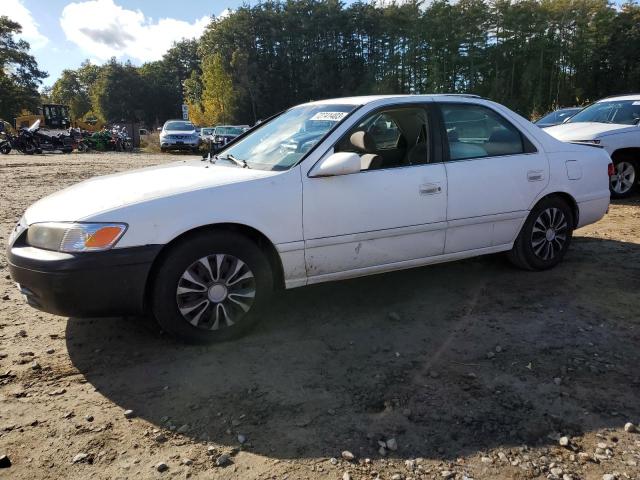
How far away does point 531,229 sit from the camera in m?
4.75

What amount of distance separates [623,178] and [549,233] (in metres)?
4.79

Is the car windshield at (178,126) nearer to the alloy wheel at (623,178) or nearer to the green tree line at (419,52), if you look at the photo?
the alloy wheel at (623,178)

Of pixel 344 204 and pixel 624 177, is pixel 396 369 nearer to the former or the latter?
pixel 344 204

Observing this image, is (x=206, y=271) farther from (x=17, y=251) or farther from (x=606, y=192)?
(x=606, y=192)

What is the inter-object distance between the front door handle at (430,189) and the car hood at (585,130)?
5043 mm

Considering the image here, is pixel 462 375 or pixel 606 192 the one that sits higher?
pixel 606 192

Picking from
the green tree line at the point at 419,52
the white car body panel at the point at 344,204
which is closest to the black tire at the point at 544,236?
the white car body panel at the point at 344,204

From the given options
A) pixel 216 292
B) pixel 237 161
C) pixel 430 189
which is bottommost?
pixel 216 292

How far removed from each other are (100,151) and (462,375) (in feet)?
100

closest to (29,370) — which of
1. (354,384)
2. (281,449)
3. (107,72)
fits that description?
(281,449)

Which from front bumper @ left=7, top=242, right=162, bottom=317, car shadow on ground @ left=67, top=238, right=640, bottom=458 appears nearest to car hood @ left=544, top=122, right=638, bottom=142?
car shadow on ground @ left=67, top=238, right=640, bottom=458

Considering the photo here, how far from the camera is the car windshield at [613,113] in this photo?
872 cm

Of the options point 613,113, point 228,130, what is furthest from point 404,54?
point 613,113

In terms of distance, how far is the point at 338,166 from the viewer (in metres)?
3.57
